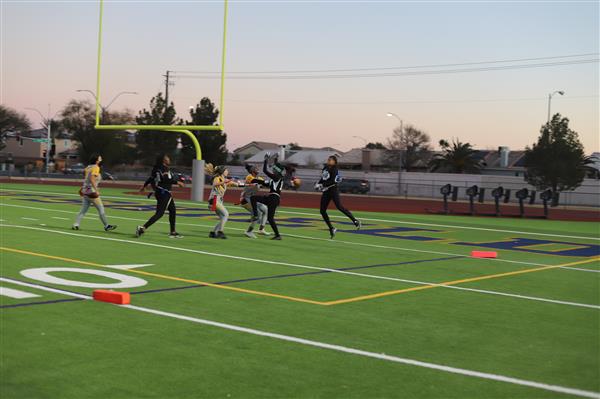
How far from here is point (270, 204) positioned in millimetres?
16625

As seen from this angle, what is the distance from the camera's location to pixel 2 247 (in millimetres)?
12711

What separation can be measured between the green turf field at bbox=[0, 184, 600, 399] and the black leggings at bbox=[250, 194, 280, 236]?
1.35 metres

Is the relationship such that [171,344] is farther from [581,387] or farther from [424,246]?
[424,246]

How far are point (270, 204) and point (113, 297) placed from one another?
870cm

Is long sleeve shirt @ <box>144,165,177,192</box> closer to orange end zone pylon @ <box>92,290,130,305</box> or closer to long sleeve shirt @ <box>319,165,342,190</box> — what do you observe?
long sleeve shirt @ <box>319,165,342,190</box>

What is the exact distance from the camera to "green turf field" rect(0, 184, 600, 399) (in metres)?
5.49

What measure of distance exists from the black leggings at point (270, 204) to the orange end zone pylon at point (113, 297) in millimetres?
8046

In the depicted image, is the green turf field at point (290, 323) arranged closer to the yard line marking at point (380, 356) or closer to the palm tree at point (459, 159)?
the yard line marking at point (380, 356)

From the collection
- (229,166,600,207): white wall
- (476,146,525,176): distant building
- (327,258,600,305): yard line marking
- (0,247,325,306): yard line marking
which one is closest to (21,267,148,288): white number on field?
(0,247,325,306): yard line marking

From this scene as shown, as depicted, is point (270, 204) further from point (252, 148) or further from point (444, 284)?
point (252, 148)

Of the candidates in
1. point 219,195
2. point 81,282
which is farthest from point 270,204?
point 81,282

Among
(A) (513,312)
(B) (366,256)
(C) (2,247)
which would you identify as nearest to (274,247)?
(B) (366,256)

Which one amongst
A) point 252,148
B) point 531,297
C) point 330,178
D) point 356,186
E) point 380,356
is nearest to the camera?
point 380,356

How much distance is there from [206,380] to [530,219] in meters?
28.8
